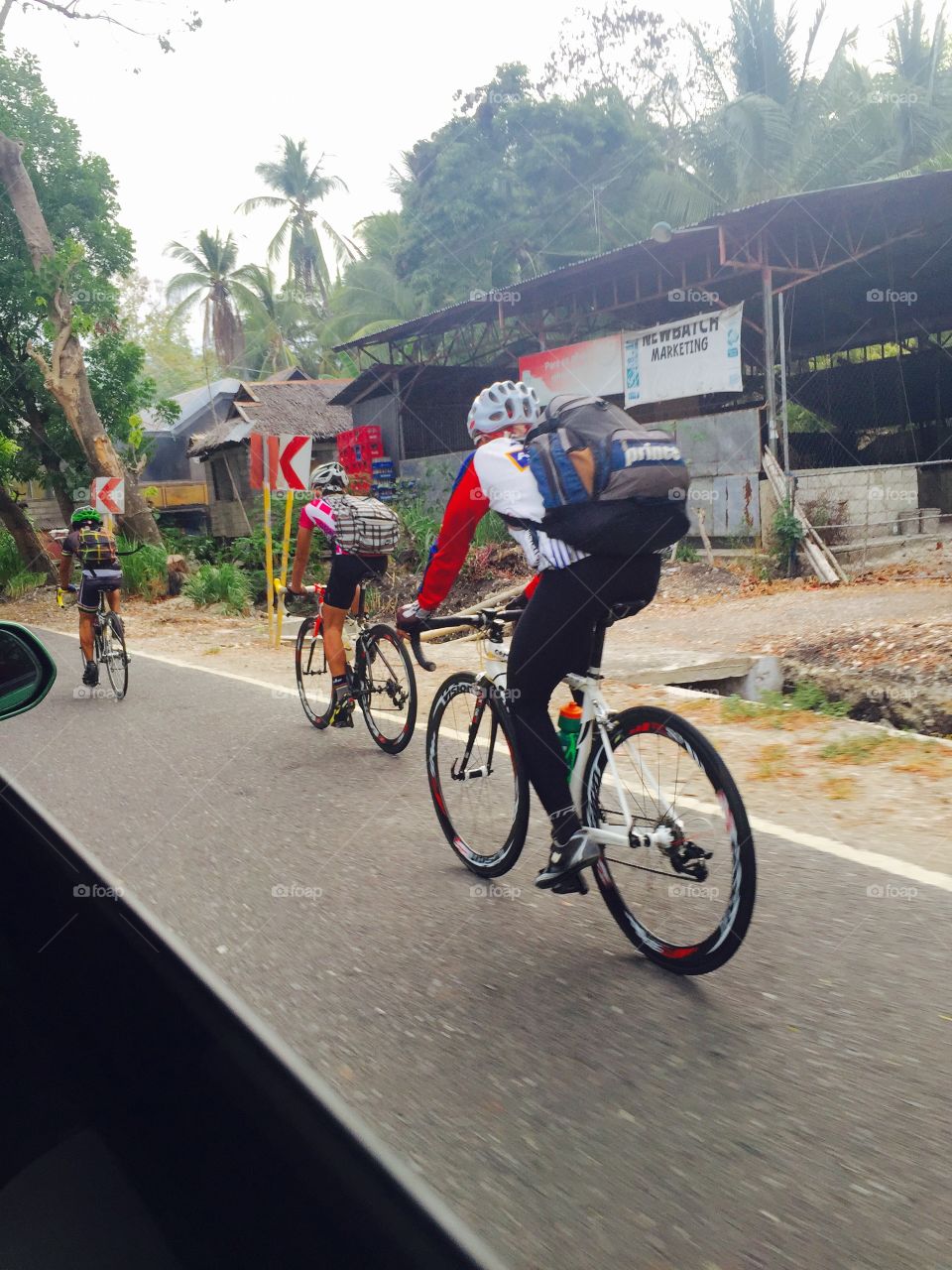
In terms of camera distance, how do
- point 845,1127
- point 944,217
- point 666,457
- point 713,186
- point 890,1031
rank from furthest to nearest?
point 713,186
point 944,217
point 666,457
point 890,1031
point 845,1127

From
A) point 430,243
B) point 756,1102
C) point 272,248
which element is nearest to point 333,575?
point 756,1102

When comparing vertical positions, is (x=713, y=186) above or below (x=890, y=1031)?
above

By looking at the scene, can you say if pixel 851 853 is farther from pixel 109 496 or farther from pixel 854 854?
pixel 109 496

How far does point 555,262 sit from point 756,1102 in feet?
118

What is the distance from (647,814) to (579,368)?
18.2 m

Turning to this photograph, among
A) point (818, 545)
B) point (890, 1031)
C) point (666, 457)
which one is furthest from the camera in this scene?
point (818, 545)

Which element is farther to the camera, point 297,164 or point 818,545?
point 297,164

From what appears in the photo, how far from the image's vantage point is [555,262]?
3603 cm

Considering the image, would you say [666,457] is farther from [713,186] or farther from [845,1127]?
[713,186]

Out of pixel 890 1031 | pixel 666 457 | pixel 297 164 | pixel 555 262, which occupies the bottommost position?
pixel 890 1031

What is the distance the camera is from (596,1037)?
3.02 metres

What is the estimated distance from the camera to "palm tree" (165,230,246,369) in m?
51.5

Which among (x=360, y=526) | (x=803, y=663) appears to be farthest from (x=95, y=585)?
(x=803, y=663)

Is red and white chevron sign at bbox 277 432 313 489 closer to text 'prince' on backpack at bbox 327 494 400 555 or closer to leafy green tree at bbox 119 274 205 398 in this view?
text 'prince' on backpack at bbox 327 494 400 555
